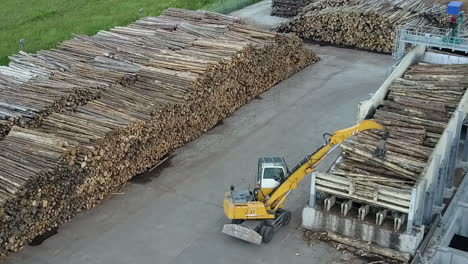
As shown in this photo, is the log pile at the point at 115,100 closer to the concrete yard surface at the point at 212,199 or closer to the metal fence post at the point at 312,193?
the concrete yard surface at the point at 212,199

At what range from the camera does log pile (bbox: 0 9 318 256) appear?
55.1 ft

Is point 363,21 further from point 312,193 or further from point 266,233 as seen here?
point 266,233

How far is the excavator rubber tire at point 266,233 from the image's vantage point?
16.4 metres

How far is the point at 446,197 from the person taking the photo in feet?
61.1

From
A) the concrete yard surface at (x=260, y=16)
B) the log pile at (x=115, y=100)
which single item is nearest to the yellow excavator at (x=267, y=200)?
the log pile at (x=115, y=100)

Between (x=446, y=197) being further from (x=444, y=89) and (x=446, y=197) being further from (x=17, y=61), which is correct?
(x=17, y=61)

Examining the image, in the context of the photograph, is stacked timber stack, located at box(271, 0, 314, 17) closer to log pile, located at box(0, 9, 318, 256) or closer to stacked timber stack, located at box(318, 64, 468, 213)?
log pile, located at box(0, 9, 318, 256)

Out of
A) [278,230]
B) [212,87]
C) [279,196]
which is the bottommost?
[278,230]

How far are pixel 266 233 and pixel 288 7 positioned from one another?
72.2ft

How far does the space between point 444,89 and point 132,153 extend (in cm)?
1028

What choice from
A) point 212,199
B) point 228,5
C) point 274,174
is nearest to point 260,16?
point 228,5

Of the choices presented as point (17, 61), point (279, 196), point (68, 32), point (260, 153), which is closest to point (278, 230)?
point (279, 196)

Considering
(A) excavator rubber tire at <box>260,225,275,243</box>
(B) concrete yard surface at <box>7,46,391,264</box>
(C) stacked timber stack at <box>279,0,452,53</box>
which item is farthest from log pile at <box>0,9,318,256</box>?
(A) excavator rubber tire at <box>260,225,275,243</box>

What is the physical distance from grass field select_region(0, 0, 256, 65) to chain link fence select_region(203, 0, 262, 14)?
0.40ft
